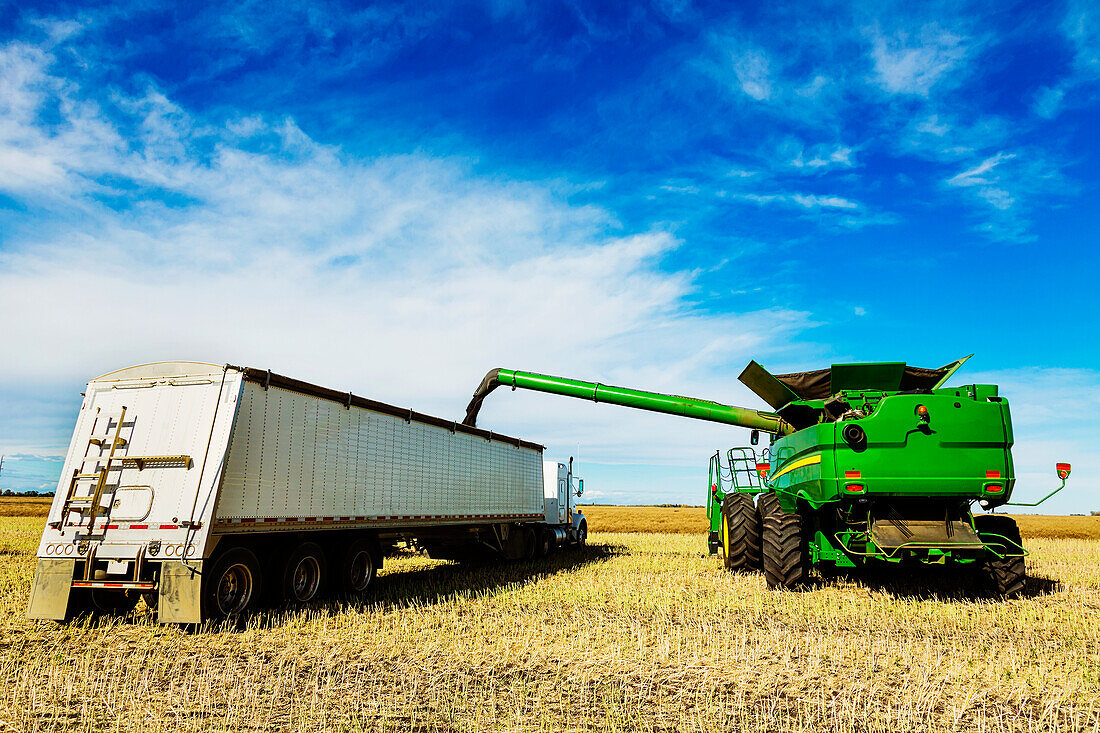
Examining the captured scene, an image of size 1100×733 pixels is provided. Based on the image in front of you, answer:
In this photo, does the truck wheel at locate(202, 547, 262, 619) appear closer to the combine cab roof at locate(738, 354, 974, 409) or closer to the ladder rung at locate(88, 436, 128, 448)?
the ladder rung at locate(88, 436, 128, 448)

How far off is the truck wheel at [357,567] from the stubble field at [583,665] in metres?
0.51

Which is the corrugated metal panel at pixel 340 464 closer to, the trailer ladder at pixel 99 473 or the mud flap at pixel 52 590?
the trailer ladder at pixel 99 473

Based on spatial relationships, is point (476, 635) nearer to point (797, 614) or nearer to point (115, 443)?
point (797, 614)

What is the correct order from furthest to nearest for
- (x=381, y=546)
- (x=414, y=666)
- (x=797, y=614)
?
(x=381, y=546), (x=797, y=614), (x=414, y=666)

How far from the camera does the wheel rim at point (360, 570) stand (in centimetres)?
1249

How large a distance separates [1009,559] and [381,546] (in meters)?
10.5

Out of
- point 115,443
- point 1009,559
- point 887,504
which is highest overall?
point 115,443

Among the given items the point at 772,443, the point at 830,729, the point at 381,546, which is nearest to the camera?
the point at 830,729

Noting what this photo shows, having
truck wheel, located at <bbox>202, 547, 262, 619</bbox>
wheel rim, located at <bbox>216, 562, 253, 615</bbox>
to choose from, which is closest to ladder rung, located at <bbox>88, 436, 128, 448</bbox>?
truck wheel, located at <bbox>202, 547, 262, 619</bbox>

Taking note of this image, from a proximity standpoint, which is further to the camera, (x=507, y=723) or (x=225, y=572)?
(x=225, y=572)

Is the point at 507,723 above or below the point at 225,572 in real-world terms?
below

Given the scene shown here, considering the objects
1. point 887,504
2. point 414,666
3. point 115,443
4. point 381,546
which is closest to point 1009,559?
point 887,504

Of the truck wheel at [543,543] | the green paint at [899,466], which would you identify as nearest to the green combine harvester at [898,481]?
the green paint at [899,466]

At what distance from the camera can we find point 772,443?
642 inches
